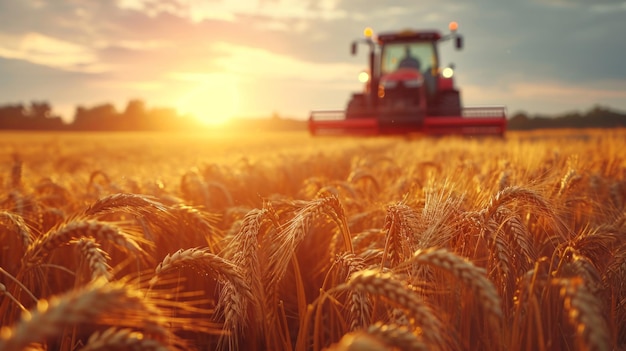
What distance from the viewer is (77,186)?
3.99 m

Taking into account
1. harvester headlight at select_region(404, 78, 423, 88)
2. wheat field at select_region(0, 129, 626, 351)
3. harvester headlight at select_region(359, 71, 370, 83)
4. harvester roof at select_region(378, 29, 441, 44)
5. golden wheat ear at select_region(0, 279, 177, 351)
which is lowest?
wheat field at select_region(0, 129, 626, 351)

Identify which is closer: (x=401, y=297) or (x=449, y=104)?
(x=401, y=297)

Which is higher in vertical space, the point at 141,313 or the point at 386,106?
the point at 386,106

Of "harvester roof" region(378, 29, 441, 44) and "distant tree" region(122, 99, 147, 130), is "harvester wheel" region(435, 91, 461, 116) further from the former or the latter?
"distant tree" region(122, 99, 147, 130)

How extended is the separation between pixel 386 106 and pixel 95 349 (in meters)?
12.6

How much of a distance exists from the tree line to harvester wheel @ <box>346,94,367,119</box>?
52.1 meters

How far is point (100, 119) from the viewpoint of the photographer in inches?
2420

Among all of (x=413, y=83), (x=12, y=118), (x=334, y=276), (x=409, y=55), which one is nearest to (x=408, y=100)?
(x=413, y=83)

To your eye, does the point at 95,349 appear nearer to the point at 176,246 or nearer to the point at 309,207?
the point at 309,207

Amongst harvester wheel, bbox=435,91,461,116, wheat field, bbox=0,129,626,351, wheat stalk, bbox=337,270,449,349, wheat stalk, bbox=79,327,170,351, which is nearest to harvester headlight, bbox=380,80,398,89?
harvester wheel, bbox=435,91,461,116

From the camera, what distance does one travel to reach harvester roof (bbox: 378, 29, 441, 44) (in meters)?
14.3

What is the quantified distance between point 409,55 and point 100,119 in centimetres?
5576

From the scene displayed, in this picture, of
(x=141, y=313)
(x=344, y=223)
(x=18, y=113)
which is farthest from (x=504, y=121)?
(x=18, y=113)

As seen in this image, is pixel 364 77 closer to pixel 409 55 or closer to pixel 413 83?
pixel 409 55
